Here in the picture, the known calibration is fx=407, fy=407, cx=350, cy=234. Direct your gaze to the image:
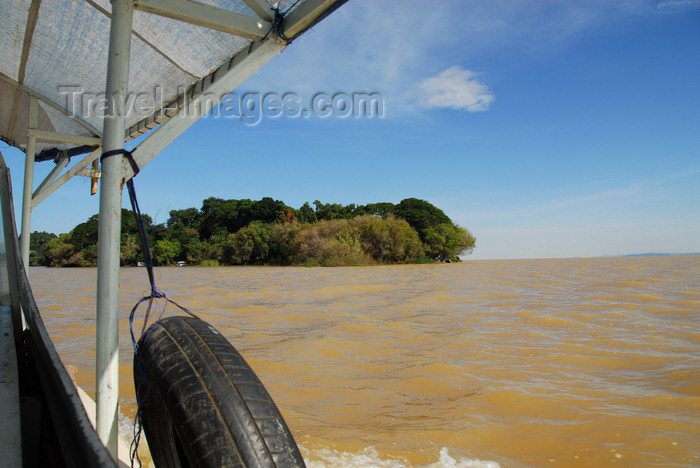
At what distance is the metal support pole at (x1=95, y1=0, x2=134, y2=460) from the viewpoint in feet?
4.63

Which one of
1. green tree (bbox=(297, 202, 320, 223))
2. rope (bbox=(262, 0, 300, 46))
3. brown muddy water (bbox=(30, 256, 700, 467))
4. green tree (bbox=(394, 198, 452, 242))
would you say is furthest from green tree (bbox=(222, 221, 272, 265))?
rope (bbox=(262, 0, 300, 46))

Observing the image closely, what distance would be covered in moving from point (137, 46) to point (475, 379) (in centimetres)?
309

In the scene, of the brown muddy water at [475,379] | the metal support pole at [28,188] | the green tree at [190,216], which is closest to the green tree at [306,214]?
A: the green tree at [190,216]

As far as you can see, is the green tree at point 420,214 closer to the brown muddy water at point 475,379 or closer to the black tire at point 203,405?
the brown muddy water at point 475,379

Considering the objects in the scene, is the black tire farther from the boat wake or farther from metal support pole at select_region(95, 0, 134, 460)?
the boat wake

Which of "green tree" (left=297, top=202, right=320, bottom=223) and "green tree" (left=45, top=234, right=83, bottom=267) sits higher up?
"green tree" (left=297, top=202, right=320, bottom=223)

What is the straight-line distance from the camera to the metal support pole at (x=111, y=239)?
1.41 meters

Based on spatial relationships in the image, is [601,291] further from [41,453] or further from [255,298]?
[41,453]

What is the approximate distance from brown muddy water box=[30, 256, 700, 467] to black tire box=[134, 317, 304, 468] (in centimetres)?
84

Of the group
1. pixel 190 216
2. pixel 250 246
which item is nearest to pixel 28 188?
pixel 250 246

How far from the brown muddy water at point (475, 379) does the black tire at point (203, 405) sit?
838mm

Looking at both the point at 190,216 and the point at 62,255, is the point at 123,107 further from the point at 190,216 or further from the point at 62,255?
the point at 190,216

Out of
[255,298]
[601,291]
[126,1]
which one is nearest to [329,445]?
[126,1]

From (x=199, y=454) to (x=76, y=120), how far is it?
3.57 m
